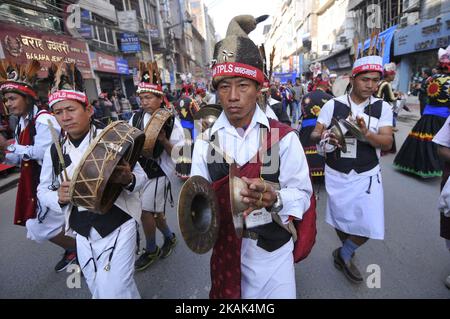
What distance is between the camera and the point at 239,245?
170 cm

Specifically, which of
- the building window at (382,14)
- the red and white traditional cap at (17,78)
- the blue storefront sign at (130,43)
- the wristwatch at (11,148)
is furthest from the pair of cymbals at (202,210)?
the blue storefront sign at (130,43)

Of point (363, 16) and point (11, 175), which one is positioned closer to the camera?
point (11, 175)

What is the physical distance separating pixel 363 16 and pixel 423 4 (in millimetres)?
8127

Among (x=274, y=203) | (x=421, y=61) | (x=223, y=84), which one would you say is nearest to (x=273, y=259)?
(x=274, y=203)

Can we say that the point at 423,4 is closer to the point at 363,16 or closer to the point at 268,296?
the point at 363,16

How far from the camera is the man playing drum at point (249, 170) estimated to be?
163 centimetres

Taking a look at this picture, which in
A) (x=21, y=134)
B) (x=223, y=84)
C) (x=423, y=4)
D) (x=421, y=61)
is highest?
(x=423, y=4)

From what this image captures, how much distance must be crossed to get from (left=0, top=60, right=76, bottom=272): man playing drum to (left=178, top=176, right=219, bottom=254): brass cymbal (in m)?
2.24

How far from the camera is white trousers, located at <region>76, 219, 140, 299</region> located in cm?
→ 188

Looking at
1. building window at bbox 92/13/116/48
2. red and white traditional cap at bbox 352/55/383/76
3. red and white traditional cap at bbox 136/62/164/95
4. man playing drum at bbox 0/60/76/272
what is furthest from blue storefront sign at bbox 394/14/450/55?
building window at bbox 92/13/116/48

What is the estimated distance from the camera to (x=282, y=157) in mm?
1632

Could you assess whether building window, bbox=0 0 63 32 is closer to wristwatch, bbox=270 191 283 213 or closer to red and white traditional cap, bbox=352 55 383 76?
red and white traditional cap, bbox=352 55 383 76

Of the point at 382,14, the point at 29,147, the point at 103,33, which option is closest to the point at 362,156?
the point at 29,147

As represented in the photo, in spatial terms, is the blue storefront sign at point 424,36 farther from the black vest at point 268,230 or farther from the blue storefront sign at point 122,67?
the blue storefront sign at point 122,67
